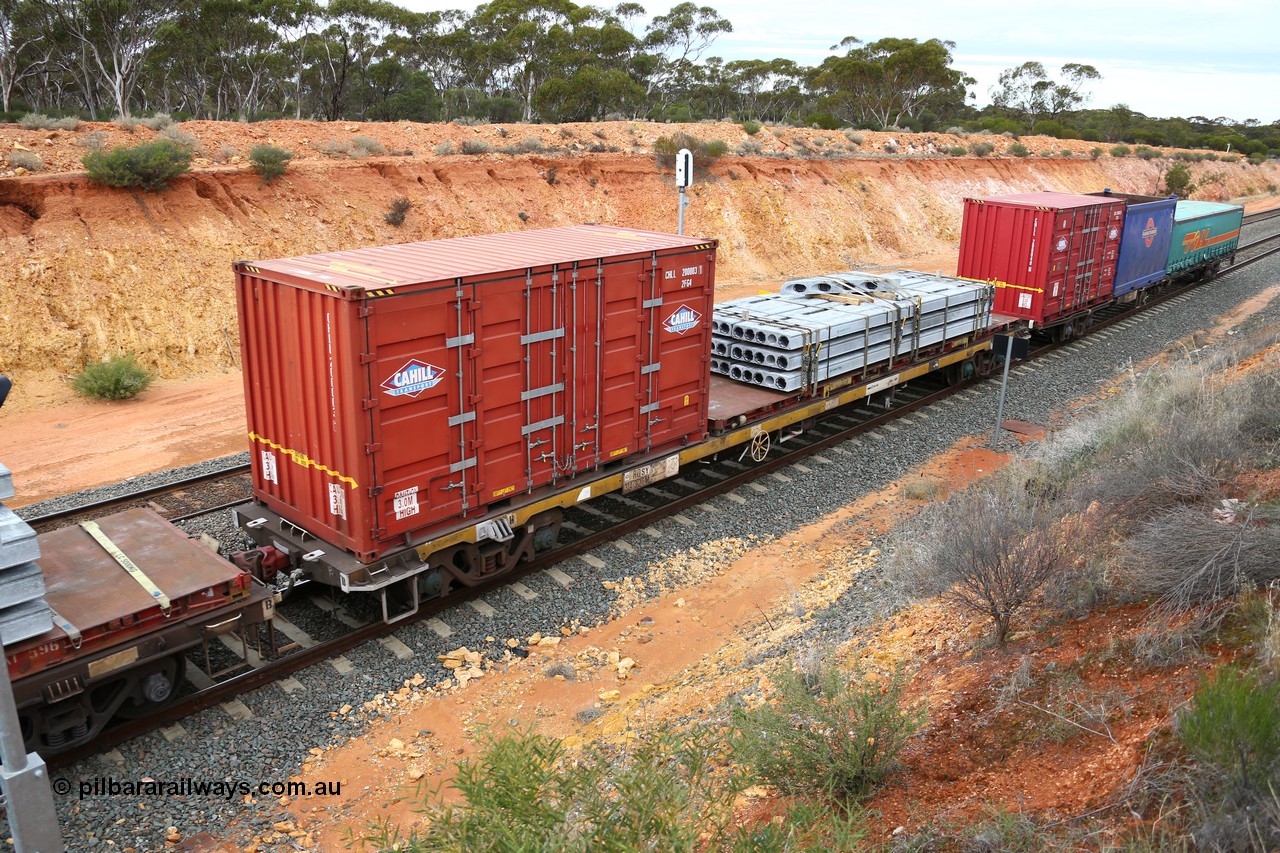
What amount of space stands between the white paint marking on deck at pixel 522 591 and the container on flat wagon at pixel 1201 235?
2308 cm

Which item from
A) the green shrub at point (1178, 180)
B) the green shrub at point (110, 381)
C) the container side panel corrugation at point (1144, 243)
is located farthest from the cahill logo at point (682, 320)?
the green shrub at point (1178, 180)

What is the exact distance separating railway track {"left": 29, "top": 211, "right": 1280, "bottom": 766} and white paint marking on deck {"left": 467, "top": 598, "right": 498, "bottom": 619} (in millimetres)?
60

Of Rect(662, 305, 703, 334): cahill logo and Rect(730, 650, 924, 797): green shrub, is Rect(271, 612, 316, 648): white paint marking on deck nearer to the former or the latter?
Rect(730, 650, 924, 797): green shrub

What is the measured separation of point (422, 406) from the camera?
8.27 meters

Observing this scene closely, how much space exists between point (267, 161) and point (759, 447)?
15.6 m

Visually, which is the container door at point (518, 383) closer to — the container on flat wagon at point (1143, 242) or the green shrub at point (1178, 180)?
the container on flat wagon at point (1143, 242)

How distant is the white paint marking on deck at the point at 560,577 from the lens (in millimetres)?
9745

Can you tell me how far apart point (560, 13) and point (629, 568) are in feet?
138

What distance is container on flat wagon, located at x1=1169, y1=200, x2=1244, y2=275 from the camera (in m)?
25.4

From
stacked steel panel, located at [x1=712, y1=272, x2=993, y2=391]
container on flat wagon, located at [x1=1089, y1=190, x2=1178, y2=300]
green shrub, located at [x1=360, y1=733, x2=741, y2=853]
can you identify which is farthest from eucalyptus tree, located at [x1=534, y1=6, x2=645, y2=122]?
green shrub, located at [x1=360, y1=733, x2=741, y2=853]

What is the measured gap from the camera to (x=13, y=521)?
5.91m

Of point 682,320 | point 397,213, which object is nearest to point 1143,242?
point 682,320

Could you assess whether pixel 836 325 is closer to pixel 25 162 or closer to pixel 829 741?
pixel 829 741

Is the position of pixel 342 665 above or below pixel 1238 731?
below
